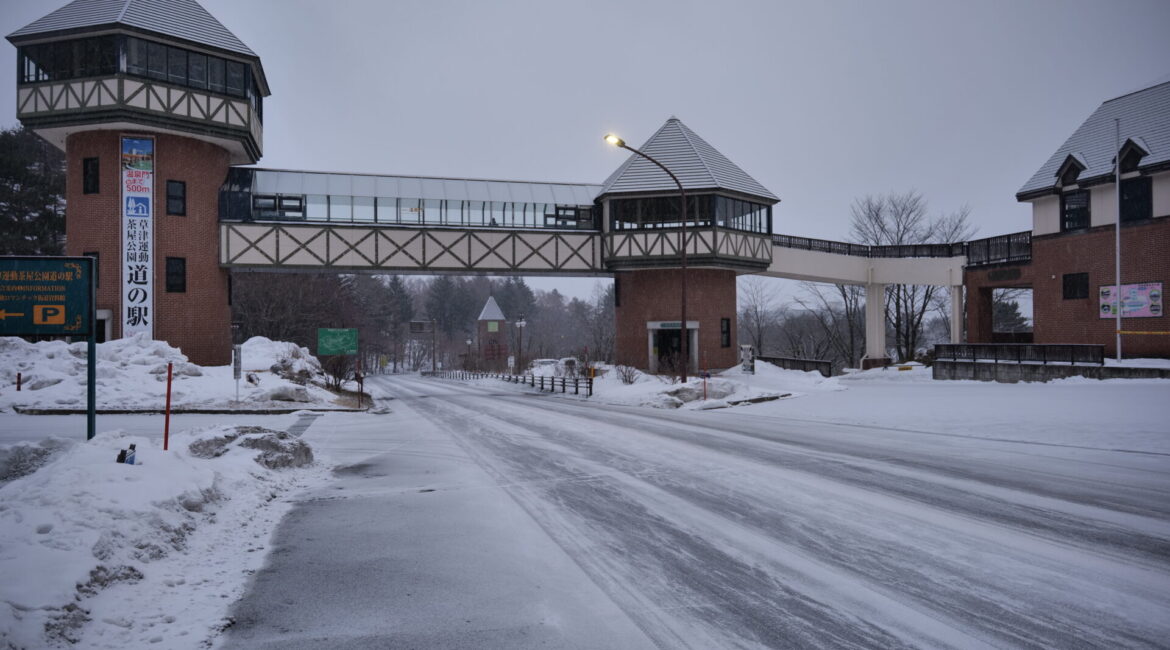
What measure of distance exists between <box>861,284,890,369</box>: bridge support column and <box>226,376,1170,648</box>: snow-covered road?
95.7ft

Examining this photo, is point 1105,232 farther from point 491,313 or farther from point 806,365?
point 491,313

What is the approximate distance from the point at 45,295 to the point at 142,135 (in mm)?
21705

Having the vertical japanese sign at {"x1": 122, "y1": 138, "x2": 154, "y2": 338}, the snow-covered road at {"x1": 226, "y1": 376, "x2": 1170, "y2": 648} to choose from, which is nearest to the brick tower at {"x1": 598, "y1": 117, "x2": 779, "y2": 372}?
the vertical japanese sign at {"x1": 122, "y1": 138, "x2": 154, "y2": 338}

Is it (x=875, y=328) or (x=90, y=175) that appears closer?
(x=90, y=175)

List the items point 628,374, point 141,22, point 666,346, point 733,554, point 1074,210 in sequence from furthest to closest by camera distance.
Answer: point 666,346, point 628,374, point 1074,210, point 141,22, point 733,554

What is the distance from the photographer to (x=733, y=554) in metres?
5.86

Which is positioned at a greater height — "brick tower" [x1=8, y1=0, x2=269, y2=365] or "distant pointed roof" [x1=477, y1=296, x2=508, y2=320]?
"brick tower" [x1=8, y1=0, x2=269, y2=365]

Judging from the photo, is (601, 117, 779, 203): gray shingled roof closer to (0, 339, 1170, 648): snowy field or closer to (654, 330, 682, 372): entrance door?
(654, 330, 682, 372): entrance door

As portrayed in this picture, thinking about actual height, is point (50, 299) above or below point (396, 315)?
below

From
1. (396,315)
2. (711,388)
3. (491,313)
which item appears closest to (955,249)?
(711,388)

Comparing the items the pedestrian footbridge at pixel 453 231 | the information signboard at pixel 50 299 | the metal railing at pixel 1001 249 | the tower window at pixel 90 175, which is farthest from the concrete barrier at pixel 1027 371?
the tower window at pixel 90 175

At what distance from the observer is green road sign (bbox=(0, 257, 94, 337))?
8.59m

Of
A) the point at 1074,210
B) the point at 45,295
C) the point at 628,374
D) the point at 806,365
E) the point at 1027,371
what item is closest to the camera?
the point at 45,295

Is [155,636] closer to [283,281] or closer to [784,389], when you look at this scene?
[784,389]
